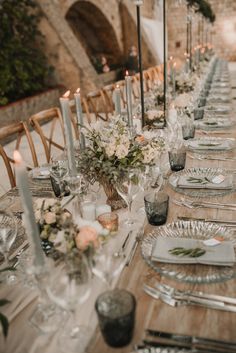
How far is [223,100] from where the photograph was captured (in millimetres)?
3559

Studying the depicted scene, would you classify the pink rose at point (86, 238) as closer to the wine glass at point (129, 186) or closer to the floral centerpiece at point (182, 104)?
the wine glass at point (129, 186)

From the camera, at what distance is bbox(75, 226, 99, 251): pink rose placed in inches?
34.4

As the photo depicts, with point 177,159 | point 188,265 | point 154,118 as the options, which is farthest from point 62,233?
point 154,118

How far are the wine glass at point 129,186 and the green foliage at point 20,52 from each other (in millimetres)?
4675

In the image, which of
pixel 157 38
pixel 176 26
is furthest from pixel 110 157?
pixel 176 26

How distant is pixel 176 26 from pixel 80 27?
5.07 meters

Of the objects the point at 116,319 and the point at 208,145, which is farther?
the point at 208,145

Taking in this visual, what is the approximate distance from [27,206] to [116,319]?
1.04ft

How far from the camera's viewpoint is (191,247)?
112cm

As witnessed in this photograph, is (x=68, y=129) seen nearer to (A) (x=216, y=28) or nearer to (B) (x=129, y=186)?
(B) (x=129, y=186)

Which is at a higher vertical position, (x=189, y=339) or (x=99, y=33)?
(x=99, y=33)

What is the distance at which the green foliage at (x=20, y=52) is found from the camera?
593 centimetres

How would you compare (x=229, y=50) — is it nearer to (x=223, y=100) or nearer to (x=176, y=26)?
(x=176, y=26)

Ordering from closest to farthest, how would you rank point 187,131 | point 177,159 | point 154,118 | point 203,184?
point 203,184
point 177,159
point 187,131
point 154,118
